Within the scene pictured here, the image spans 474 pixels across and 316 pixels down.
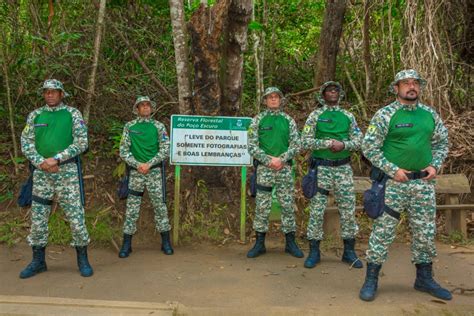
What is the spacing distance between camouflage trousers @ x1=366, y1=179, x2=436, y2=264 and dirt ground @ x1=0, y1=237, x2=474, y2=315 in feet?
1.57

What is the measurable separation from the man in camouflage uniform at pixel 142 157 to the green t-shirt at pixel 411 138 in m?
2.89

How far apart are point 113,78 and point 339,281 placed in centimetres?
566

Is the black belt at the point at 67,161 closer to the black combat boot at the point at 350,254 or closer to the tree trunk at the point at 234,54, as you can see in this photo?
the tree trunk at the point at 234,54

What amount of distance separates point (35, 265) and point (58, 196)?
82cm

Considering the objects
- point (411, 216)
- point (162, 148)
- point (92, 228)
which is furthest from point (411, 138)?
point (92, 228)

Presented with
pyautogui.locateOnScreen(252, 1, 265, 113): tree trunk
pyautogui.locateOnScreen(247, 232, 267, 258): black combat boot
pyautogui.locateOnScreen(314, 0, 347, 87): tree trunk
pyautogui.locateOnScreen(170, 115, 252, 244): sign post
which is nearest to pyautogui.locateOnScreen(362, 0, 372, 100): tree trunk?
pyautogui.locateOnScreen(314, 0, 347, 87): tree trunk

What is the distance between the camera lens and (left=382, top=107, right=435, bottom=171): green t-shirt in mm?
4438

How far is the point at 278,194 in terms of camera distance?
236 inches

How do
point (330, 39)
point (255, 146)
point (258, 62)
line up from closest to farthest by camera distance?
1. point (255, 146)
2. point (258, 62)
3. point (330, 39)

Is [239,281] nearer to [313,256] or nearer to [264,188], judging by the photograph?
[313,256]

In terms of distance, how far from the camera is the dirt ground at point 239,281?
4.42 meters

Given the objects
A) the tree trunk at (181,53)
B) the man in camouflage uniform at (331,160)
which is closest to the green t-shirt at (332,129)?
the man in camouflage uniform at (331,160)

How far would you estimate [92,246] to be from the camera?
6.63 meters

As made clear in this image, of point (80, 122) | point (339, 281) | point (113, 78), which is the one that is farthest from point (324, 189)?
point (113, 78)
